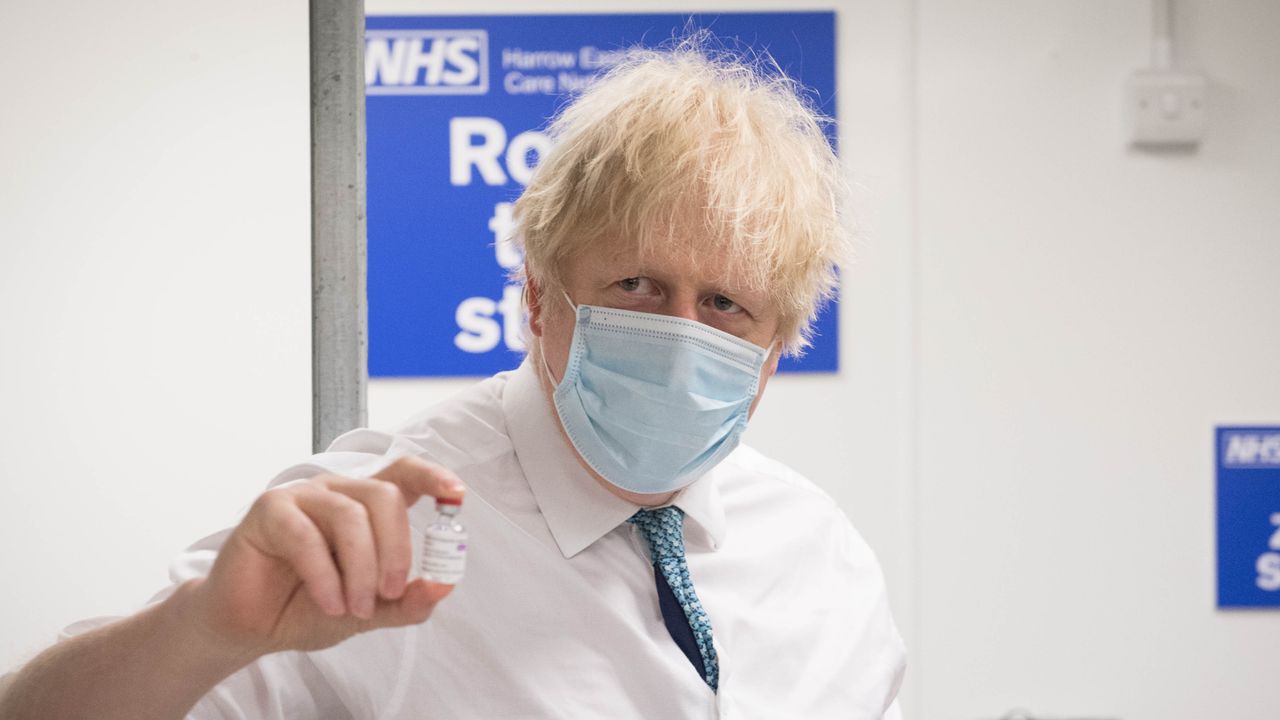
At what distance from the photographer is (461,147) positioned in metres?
2.38

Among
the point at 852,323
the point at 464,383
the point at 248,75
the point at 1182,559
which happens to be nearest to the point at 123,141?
the point at 248,75

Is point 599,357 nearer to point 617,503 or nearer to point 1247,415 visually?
point 617,503

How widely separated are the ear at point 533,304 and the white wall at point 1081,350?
156 cm

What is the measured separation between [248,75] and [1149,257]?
2.17m

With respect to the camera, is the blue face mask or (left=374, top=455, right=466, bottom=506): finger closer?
(left=374, top=455, right=466, bottom=506): finger

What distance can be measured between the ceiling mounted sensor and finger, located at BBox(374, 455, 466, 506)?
228cm

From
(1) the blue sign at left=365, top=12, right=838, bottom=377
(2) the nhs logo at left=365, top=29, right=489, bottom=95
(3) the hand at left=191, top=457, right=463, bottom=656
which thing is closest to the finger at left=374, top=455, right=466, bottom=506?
(3) the hand at left=191, top=457, right=463, bottom=656

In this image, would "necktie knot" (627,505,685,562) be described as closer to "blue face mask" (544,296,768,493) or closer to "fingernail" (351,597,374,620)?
"blue face mask" (544,296,768,493)

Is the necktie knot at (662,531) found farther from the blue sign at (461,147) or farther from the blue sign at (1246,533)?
the blue sign at (1246,533)

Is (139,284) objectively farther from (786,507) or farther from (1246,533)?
(1246,533)

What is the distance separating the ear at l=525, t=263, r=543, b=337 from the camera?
1.11 m

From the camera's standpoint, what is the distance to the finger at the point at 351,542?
2.06 ft

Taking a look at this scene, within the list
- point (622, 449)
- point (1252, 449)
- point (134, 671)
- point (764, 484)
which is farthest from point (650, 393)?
point (1252, 449)

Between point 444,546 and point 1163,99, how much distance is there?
2352 mm
